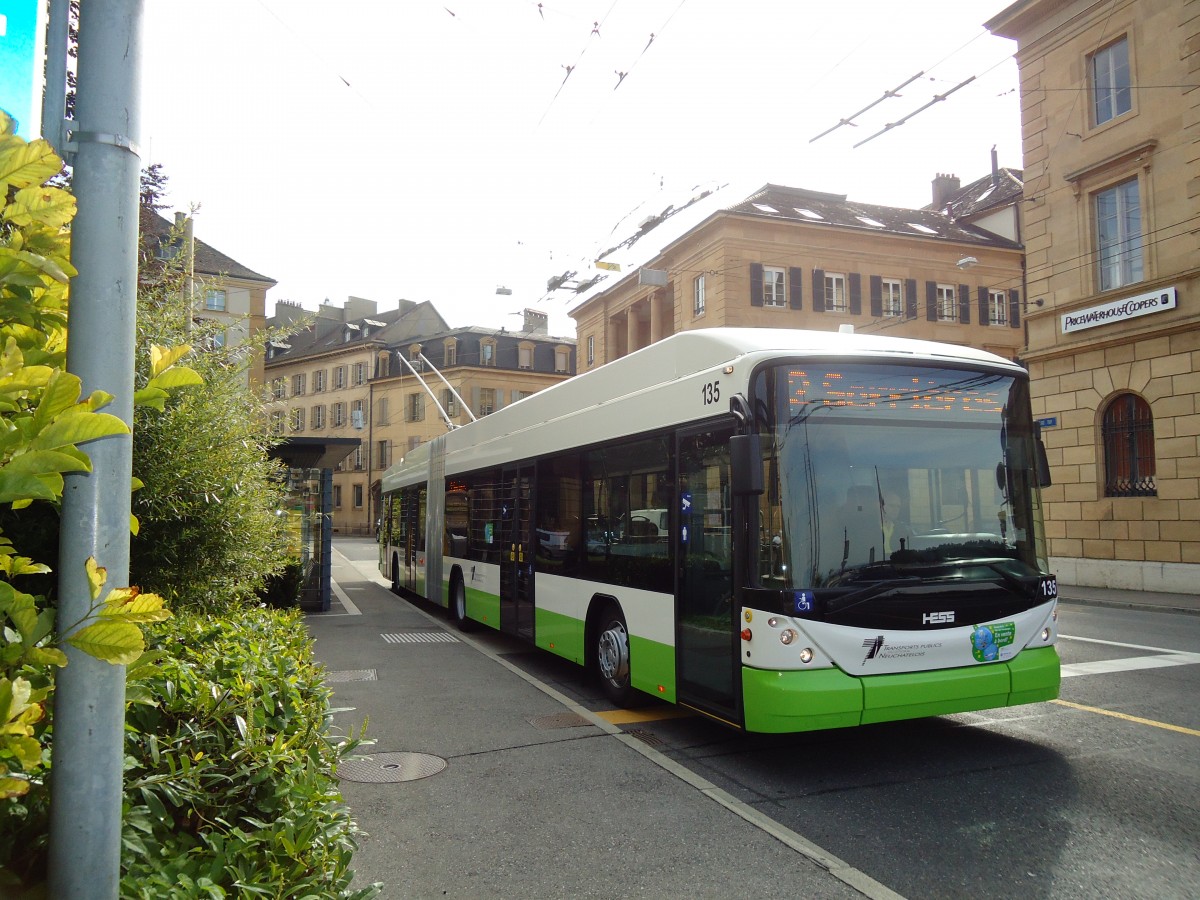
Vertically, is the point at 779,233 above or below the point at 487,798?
above

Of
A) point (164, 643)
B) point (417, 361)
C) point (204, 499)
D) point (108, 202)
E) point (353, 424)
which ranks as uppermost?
point (417, 361)

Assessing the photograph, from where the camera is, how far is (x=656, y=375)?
745cm

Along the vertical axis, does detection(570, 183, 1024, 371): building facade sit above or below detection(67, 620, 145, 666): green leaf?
above

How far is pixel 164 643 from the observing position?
13.6 feet

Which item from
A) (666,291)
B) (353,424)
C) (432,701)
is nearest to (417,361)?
(353,424)

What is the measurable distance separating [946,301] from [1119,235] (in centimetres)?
1643

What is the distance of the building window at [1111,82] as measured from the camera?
21.2 metres

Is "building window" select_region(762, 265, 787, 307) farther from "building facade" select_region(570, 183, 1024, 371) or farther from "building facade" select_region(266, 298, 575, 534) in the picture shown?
"building facade" select_region(266, 298, 575, 534)

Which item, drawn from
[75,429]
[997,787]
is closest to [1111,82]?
[997,787]

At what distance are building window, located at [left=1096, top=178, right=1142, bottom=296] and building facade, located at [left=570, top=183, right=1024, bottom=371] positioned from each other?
12.7 m

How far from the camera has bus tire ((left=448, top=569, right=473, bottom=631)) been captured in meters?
13.3

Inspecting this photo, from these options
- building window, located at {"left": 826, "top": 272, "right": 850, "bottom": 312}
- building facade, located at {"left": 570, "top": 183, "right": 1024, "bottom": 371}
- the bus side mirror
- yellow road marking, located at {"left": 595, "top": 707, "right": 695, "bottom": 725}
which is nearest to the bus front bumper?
the bus side mirror

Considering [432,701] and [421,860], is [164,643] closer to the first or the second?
[421,860]

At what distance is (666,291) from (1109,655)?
31.0 metres
